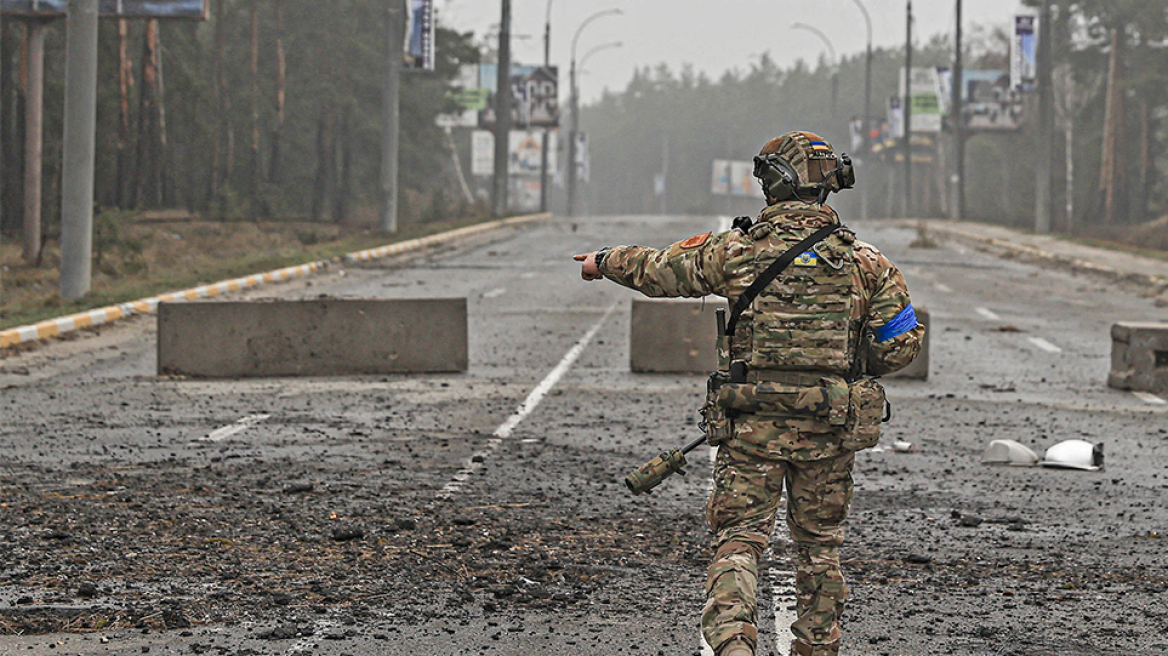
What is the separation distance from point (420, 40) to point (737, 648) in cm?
3905

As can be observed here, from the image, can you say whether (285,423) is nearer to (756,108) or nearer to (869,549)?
(869,549)

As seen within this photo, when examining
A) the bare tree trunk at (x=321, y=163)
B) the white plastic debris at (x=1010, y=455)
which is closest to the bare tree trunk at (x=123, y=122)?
the bare tree trunk at (x=321, y=163)

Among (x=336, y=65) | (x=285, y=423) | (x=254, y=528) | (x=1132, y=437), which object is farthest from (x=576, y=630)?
(x=336, y=65)

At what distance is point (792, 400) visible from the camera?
504 cm

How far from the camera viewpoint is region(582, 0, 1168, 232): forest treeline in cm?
6625

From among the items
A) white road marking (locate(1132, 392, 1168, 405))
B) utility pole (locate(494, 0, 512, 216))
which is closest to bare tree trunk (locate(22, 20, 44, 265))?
white road marking (locate(1132, 392, 1168, 405))

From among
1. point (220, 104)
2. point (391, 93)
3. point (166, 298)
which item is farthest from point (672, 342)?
point (220, 104)

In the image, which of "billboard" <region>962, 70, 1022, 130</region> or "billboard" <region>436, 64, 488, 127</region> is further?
"billboard" <region>962, 70, 1022, 130</region>

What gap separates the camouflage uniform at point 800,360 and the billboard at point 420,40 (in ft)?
125

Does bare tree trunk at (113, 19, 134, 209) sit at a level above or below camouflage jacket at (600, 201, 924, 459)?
above

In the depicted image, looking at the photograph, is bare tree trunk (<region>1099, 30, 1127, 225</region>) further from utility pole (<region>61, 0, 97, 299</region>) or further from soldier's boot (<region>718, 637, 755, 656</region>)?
soldier's boot (<region>718, 637, 755, 656</region>)

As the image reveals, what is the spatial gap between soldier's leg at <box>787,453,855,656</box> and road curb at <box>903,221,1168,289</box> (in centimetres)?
2537

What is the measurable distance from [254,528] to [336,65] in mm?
57359

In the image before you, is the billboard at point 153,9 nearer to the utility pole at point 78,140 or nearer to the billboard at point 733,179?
the utility pole at point 78,140
